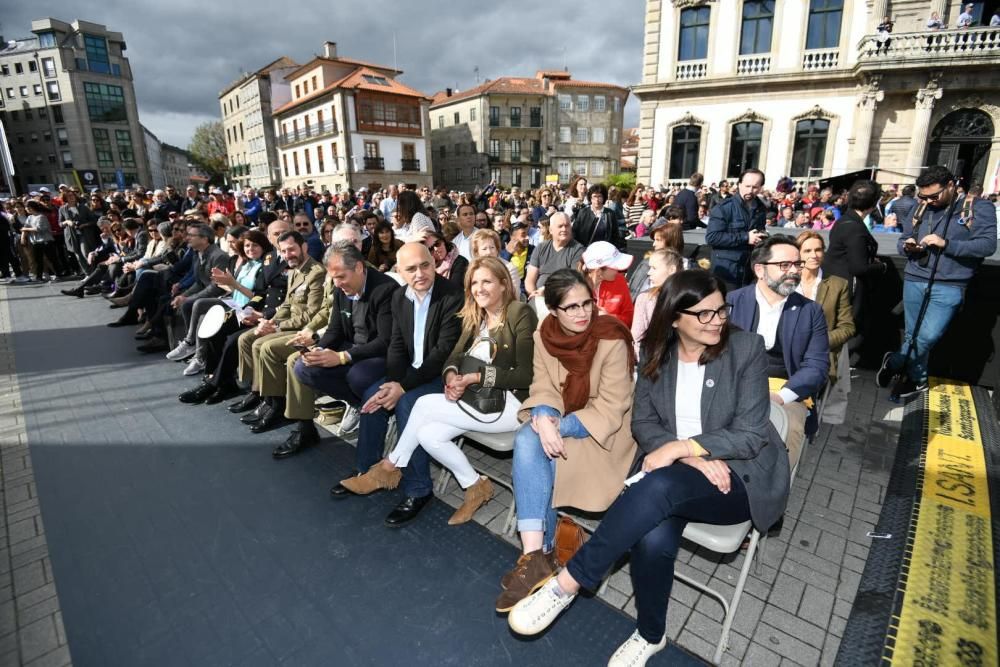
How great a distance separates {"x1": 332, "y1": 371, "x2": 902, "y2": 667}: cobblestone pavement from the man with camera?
1.40m

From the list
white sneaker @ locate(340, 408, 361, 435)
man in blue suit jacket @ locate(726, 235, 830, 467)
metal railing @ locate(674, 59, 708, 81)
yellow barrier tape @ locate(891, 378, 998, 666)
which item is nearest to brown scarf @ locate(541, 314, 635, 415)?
man in blue suit jacket @ locate(726, 235, 830, 467)

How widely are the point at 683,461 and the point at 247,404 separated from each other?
422 centimetres

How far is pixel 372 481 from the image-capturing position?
3312mm

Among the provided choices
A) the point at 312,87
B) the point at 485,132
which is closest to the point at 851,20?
the point at 485,132

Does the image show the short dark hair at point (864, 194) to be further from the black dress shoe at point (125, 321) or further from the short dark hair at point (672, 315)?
the black dress shoe at point (125, 321)

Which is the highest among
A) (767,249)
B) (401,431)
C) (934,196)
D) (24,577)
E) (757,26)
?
(757,26)

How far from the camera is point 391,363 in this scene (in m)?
3.54

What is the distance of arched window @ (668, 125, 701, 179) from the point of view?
20141mm

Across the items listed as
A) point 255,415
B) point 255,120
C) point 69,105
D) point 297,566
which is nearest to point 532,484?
point 297,566

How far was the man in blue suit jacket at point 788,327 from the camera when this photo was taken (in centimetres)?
292

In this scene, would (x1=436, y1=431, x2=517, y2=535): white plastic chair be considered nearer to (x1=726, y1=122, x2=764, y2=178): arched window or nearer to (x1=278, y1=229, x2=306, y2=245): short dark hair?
(x1=278, y1=229, x2=306, y2=245): short dark hair

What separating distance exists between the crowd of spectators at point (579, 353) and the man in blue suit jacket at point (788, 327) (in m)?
0.01

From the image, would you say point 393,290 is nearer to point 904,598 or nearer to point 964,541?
point 904,598

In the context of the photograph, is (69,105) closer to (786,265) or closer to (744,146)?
(744,146)
